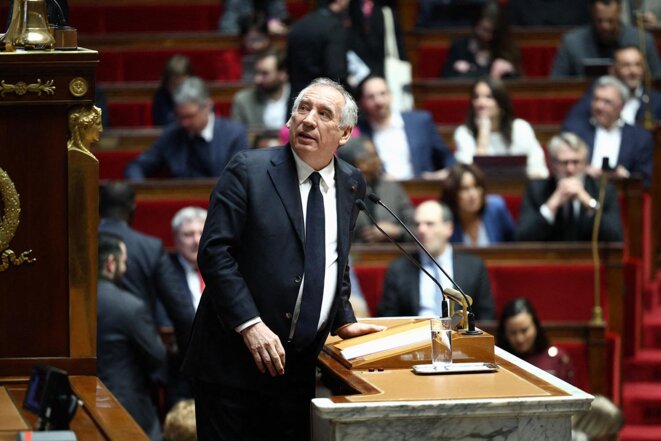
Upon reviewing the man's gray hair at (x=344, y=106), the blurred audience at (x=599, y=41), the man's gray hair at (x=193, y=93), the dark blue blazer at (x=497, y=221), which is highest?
the blurred audience at (x=599, y=41)

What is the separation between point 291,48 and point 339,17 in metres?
0.24

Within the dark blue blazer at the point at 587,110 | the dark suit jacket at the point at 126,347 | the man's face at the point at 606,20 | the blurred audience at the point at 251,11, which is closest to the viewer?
the dark suit jacket at the point at 126,347

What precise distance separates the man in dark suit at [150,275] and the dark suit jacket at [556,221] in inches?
51.4

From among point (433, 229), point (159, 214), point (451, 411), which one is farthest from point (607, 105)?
point (451, 411)

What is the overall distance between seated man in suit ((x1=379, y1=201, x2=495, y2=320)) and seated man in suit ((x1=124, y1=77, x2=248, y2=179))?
1.10 m

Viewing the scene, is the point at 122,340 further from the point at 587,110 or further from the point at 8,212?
the point at 587,110

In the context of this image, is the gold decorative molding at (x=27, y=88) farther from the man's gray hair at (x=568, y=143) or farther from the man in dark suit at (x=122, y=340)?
the man's gray hair at (x=568, y=143)

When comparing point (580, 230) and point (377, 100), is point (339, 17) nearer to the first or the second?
point (377, 100)

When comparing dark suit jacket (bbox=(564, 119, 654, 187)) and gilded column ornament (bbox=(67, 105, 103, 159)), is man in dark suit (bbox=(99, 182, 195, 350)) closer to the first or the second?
gilded column ornament (bbox=(67, 105, 103, 159))

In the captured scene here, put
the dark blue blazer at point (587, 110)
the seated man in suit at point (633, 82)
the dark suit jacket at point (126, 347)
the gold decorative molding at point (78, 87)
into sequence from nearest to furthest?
1. the gold decorative molding at point (78, 87)
2. the dark suit jacket at point (126, 347)
3. the dark blue blazer at point (587, 110)
4. the seated man in suit at point (633, 82)

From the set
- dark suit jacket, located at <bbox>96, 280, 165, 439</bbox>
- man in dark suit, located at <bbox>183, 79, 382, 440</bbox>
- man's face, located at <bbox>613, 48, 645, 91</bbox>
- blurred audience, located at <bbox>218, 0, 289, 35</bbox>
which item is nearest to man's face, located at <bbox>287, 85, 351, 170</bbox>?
man in dark suit, located at <bbox>183, 79, 382, 440</bbox>

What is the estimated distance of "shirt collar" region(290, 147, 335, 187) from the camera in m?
2.54

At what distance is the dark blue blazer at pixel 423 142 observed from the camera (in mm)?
5484

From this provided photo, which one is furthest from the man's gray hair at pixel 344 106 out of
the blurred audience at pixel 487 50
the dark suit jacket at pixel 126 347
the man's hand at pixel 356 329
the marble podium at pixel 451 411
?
the blurred audience at pixel 487 50
